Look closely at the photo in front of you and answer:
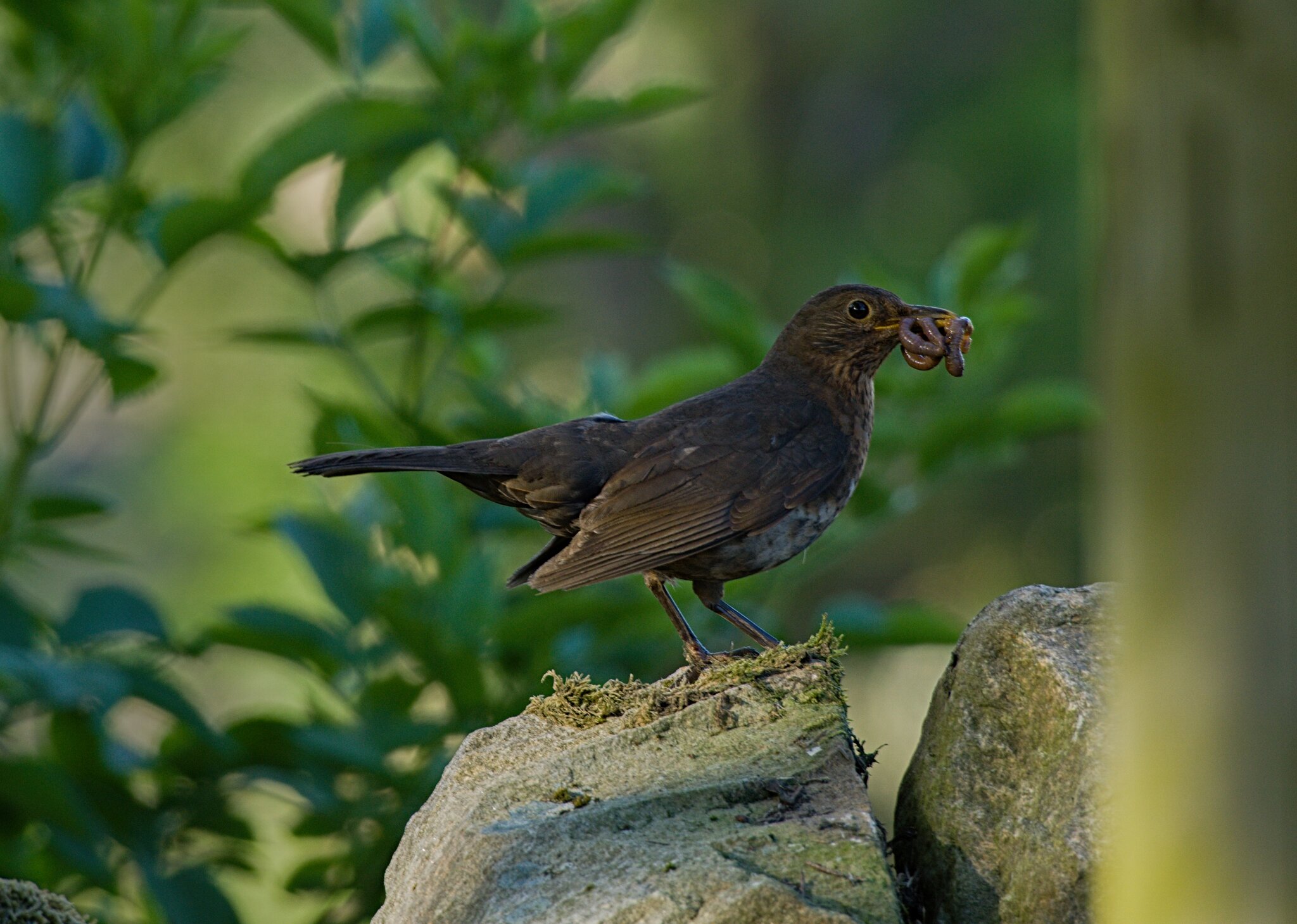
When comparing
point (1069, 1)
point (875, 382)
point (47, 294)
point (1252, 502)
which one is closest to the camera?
point (1252, 502)

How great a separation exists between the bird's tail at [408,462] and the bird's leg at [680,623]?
53cm

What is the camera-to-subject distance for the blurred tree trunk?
1468mm

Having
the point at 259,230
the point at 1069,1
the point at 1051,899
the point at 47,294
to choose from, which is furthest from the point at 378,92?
the point at 1069,1

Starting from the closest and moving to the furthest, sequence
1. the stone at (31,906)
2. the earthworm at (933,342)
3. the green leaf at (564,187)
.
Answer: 1. the stone at (31,906)
2. the earthworm at (933,342)
3. the green leaf at (564,187)

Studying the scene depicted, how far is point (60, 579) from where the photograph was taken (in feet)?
54.5

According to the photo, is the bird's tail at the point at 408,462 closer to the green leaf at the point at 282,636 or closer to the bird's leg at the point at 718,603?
the bird's leg at the point at 718,603

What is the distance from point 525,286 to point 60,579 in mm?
6442

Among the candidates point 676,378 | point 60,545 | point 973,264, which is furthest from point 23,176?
point 973,264

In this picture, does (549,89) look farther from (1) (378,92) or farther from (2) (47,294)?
(2) (47,294)

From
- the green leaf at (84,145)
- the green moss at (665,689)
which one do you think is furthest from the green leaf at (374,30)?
the green moss at (665,689)

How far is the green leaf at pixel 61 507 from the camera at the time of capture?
4.40 metres

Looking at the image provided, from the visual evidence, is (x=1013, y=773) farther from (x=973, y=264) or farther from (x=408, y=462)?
(x=973, y=264)

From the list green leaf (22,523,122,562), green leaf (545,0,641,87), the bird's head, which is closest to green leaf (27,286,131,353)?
green leaf (22,523,122,562)

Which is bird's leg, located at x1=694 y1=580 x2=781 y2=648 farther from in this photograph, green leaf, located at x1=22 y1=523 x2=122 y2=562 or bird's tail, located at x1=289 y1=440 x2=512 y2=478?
green leaf, located at x1=22 y1=523 x2=122 y2=562
